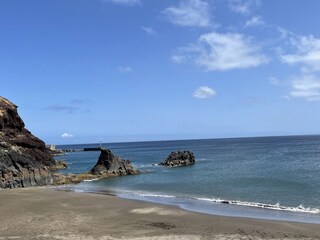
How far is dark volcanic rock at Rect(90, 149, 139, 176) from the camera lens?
237 feet

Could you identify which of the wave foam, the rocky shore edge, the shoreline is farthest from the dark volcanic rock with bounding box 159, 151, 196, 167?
the wave foam

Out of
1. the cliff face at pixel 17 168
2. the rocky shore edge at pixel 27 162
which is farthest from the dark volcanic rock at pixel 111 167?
the cliff face at pixel 17 168

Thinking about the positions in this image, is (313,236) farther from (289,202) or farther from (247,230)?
(289,202)

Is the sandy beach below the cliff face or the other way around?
below

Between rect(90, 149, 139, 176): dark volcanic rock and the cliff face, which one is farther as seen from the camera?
rect(90, 149, 139, 176): dark volcanic rock

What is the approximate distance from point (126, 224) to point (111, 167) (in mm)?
47317

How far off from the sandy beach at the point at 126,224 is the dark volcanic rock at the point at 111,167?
36375mm

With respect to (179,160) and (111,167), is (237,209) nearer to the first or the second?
(111,167)

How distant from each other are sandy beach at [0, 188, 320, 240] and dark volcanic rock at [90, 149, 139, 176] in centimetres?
3638

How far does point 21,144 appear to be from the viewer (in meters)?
82.4

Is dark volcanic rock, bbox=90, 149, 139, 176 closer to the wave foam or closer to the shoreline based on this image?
the shoreline

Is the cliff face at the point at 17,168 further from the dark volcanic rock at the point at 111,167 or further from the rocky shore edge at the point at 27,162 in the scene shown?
the dark volcanic rock at the point at 111,167

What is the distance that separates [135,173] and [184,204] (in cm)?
3705

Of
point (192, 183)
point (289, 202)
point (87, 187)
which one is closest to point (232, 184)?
point (192, 183)
